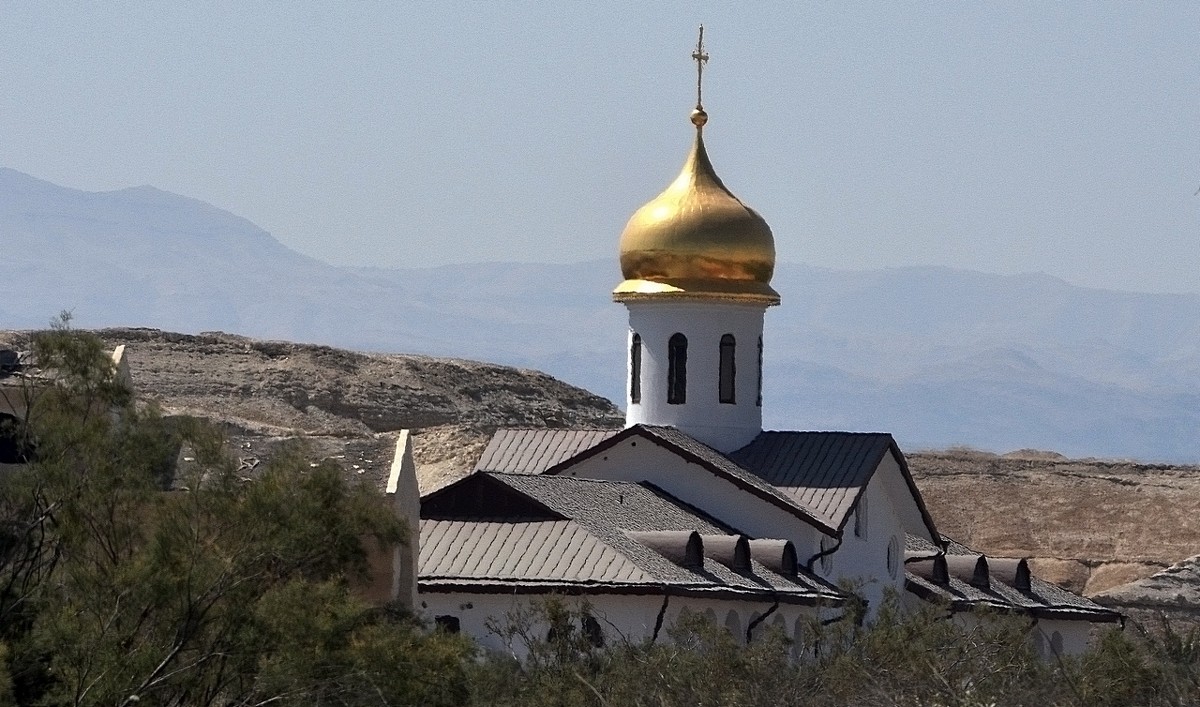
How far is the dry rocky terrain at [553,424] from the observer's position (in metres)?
52.4

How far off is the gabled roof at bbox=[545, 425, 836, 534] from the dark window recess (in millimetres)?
5502

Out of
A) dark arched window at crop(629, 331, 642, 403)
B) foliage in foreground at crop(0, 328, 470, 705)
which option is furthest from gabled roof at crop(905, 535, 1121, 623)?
foliage in foreground at crop(0, 328, 470, 705)

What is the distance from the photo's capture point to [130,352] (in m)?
55.6

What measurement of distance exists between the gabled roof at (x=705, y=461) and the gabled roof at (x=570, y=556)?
1.16 metres

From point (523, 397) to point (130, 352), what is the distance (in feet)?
27.9

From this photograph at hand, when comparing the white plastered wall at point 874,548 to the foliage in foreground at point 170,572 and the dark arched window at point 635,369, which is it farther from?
the foliage in foreground at point 170,572

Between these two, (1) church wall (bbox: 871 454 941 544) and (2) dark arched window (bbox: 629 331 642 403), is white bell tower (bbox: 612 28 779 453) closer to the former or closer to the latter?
(2) dark arched window (bbox: 629 331 642 403)

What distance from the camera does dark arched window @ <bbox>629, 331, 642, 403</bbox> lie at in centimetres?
3612

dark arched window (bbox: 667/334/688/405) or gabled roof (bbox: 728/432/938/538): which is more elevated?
dark arched window (bbox: 667/334/688/405)

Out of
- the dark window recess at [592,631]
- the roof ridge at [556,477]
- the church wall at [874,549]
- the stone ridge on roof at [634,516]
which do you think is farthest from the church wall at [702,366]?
the dark window recess at [592,631]

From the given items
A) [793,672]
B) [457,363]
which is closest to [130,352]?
[457,363]

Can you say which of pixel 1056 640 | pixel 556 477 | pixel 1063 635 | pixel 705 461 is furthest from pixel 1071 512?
pixel 556 477

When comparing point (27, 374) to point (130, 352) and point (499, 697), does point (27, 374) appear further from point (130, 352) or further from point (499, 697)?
point (130, 352)

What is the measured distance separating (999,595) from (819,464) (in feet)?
11.4
